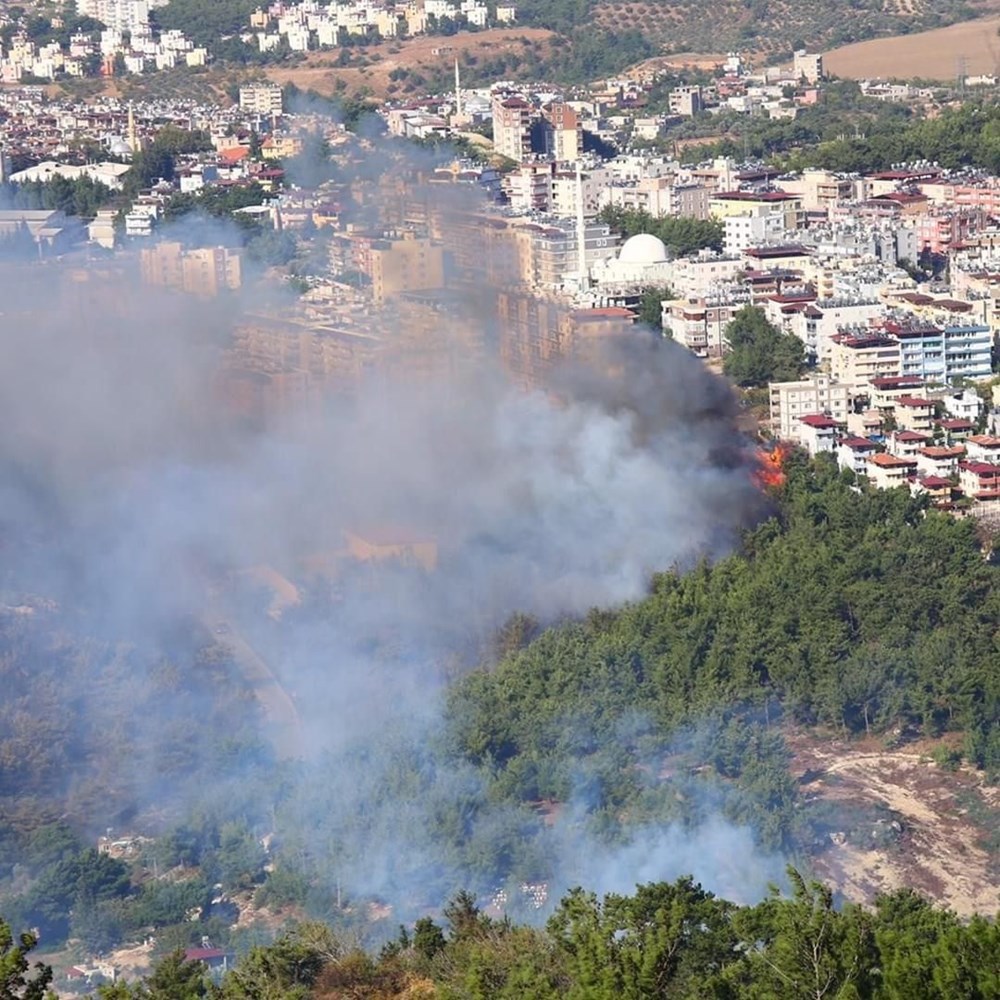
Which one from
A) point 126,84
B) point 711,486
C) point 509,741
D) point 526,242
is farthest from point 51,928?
point 126,84

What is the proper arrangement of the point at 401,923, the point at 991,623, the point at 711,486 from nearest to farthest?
the point at 401,923, the point at 991,623, the point at 711,486

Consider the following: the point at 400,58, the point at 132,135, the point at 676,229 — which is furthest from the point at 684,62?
the point at 676,229

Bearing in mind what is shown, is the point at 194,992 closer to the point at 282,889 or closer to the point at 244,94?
the point at 282,889

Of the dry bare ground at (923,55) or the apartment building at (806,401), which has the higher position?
the apartment building at (806,401)

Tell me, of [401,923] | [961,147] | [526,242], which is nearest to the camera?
[401,923]

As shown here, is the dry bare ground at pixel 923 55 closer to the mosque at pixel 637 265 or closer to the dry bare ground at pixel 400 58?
the dry bare ground at pixel 400 58

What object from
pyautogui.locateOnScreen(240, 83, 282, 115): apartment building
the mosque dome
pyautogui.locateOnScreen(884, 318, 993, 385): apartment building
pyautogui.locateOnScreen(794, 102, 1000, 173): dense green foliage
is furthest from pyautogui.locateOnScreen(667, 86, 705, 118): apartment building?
pyautogui.locateOnScreen(884, 318, 993, 385): apartment building

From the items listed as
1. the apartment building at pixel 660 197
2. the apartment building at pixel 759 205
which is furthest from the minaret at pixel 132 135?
the apartment building at pixel 759 205
